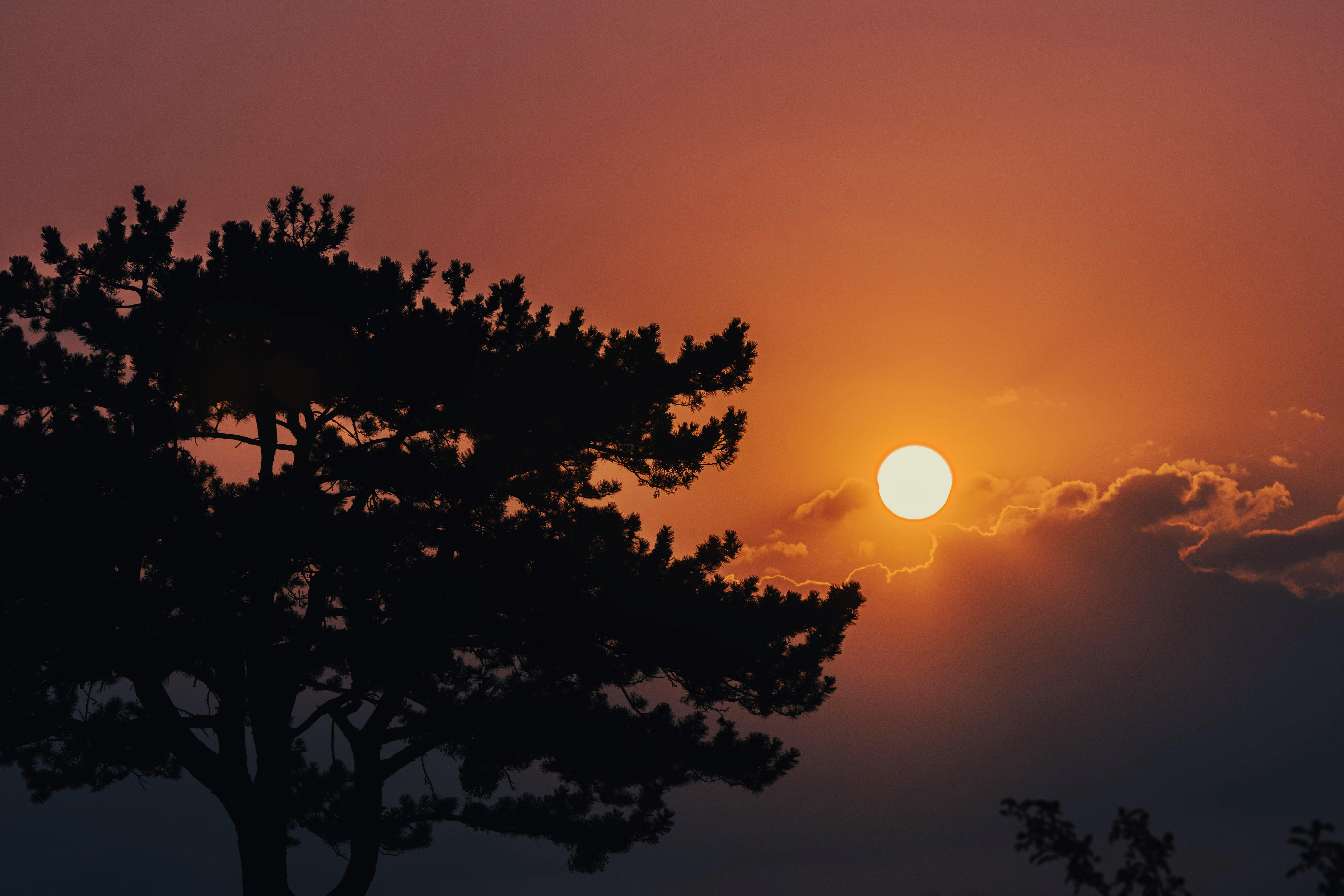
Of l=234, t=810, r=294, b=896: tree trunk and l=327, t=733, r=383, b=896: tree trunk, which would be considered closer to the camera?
l=234, t=810, r=294, b=896: tree trunk

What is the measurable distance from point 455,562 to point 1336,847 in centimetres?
798

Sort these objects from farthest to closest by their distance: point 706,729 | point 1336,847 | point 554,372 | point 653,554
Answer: point 706,729, point 653,554, point 554,372, point 1336,847

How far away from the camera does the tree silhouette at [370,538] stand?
873cm

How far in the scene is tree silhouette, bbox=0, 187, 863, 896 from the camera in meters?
8.73

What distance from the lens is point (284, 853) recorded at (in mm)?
10344

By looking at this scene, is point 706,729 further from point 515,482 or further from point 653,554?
point 515,482

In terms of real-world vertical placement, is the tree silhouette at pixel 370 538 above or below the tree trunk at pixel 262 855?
above

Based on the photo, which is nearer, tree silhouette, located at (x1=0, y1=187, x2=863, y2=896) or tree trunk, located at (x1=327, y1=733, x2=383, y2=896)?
tree silhouette, located at (x1=0, y1=187, x2=863, y2=896)

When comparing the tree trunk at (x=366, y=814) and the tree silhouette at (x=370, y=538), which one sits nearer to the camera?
the tree silhouette at (x=370, y=538)

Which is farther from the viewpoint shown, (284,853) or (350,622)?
(284,853)

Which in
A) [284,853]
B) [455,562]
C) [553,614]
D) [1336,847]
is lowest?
[1336,847]

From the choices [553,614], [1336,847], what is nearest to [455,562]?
[553,614]

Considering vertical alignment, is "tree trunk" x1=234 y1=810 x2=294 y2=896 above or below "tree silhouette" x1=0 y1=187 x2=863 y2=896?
below

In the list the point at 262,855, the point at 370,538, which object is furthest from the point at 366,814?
the point at 370,538
